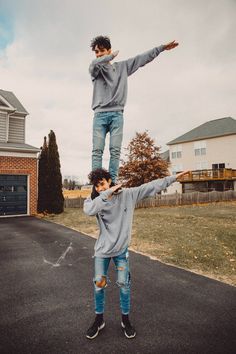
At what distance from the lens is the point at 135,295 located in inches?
191

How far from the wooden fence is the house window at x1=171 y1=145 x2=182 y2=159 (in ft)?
47.1

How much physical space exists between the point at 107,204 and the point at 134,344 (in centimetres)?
181

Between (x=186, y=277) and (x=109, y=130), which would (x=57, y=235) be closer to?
(x=186, y=277)

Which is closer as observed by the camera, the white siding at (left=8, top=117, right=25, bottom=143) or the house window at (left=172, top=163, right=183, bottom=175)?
the white siding at (left=8, top=117, right=25, bottom=143)

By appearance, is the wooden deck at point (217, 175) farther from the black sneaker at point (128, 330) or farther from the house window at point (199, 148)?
Answer: the black sneaker at point (128, 330)

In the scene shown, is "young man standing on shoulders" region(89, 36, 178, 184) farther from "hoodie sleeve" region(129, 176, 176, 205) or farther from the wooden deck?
the wooden deck

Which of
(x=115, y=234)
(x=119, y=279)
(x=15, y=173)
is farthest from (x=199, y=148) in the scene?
(x=119, y=279)

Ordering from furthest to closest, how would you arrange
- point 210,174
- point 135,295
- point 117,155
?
point 210,174, point 135,295, point 117,155

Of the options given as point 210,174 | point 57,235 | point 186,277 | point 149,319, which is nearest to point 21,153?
point 57,235

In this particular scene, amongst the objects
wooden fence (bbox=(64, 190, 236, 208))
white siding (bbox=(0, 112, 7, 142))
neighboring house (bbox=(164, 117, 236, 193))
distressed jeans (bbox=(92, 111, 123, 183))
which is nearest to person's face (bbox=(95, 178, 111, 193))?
distressed jeans (bbox=(92, 111, 123, 183))

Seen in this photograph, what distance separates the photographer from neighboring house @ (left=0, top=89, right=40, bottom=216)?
17344mm

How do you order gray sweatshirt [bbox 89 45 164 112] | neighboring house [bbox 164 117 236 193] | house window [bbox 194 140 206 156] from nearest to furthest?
gray sweatshirt [bbox 89 45 164 112] < neighboring house [bbox 164 117 236 193] < house window [bbox 194 140 206 156]

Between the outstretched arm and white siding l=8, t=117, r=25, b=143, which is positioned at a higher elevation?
white siding l=8, t=117, r=25, b=143

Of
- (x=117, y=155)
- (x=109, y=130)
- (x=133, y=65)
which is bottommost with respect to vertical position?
(x=117, y=155)
